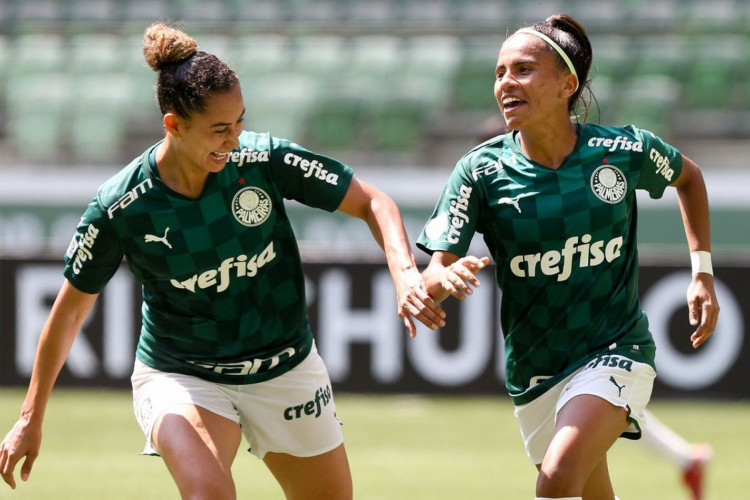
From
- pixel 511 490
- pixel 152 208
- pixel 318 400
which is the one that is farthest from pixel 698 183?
pixel 511 490

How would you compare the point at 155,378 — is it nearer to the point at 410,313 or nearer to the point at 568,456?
the point at 410,313

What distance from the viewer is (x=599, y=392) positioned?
421 centimetres

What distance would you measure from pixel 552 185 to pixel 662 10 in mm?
10797

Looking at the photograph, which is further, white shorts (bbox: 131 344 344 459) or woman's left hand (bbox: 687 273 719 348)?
woman's left hand (bbox: 687 273 719 348)

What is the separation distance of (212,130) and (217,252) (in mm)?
468

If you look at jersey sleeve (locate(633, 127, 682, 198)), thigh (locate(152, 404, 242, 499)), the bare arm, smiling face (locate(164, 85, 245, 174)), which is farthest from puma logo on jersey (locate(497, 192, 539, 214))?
the bare arm

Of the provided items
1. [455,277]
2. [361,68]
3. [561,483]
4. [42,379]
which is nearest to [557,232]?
[455,277]

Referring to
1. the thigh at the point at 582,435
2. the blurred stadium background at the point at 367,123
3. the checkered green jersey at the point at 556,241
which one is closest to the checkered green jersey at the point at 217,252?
the checkered green jersey at the point at 556,241

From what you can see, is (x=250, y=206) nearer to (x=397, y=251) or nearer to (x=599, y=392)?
(x=397, y=251)

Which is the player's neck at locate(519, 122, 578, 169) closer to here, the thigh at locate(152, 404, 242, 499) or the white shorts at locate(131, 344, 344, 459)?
the white shorts at locate(131, 344, 344, 459)

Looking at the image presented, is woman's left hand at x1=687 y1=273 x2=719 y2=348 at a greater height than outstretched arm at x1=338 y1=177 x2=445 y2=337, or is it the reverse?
outstretched arm at x1=338 y1=177 x2=445 y2=337

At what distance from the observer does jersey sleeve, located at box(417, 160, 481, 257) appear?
4.29 metres

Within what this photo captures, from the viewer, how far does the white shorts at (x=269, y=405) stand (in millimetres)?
4441

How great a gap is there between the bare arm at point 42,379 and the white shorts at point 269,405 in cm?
32
